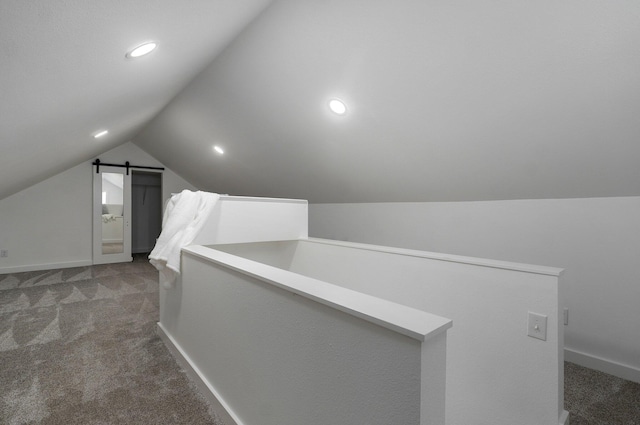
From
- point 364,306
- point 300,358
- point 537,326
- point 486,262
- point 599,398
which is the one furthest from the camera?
point 599,398

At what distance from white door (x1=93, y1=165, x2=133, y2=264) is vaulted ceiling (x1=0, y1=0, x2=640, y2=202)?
2.87 metres

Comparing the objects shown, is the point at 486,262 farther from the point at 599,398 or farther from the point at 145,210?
the point at 145,210

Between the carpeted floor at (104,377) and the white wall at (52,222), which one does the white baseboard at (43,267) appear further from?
the carpeted floor at (104,377)

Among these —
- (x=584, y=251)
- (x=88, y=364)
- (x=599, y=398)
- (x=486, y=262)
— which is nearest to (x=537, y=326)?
(x=486, y=262)

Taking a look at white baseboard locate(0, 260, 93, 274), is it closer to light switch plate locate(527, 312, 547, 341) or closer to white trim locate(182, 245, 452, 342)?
white trim locate(182, 245, 452, 342)

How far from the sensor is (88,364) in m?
2.17

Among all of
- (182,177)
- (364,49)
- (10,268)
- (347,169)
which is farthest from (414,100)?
(10,268)

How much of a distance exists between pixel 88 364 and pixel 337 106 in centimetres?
273

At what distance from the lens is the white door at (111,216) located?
18.8ft

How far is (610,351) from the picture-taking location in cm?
228

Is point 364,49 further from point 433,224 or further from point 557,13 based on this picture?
point 433,224

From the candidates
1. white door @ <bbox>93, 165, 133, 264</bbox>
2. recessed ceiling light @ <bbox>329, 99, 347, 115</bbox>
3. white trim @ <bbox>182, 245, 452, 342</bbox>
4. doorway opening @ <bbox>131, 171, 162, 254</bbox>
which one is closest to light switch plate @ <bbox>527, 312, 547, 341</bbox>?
white trim @ <bbox>182, 245, 452, 342</bbox>

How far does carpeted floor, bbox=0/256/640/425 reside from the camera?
5.50ft

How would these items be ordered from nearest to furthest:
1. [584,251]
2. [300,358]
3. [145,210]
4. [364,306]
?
1. [364,306]
2. [300,358]
3. [584,251]
4. [145,210]
